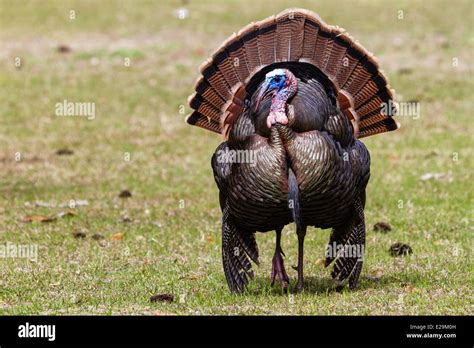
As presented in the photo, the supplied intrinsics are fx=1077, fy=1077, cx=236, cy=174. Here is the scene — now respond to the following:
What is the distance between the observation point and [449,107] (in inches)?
626

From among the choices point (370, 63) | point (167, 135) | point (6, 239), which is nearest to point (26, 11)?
point (167, 135)

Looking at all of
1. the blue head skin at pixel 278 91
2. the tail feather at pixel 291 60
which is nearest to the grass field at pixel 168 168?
the blue head skin at pixel 278 91

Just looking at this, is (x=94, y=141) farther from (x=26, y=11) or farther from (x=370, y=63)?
(x=26, y=11)

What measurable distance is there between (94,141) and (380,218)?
18.1 ft

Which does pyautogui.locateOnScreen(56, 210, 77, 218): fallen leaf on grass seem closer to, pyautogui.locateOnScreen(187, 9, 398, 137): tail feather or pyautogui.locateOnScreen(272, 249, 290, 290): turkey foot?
pyautogui.locateOnScreen(187, 9, 398, 137): tail feather

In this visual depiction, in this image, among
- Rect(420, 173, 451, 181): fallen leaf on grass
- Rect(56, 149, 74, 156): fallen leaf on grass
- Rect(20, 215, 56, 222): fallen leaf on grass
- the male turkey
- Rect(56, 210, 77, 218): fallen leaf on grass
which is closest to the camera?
the male turkey

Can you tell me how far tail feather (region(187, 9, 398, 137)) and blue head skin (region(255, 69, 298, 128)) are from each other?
0.42 m

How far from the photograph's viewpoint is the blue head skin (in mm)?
6598

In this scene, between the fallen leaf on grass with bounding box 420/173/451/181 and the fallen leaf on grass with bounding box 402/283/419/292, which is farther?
the fallen leaf on grass with bounding box 420/173/451/181

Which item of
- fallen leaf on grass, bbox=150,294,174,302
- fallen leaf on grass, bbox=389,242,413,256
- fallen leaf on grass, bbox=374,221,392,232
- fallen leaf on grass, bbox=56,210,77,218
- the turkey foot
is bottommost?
fallen leaf on grass, bbox=150,294,174,302

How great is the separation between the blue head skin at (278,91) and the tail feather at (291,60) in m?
0.42

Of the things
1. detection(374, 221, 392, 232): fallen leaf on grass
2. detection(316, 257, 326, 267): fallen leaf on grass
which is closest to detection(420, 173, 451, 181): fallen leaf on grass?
detection(374, 221, 392, 232): fallen leaf on grass

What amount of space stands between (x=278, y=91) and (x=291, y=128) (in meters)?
0.25

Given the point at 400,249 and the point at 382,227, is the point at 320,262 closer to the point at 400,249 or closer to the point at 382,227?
the point at 400,249
